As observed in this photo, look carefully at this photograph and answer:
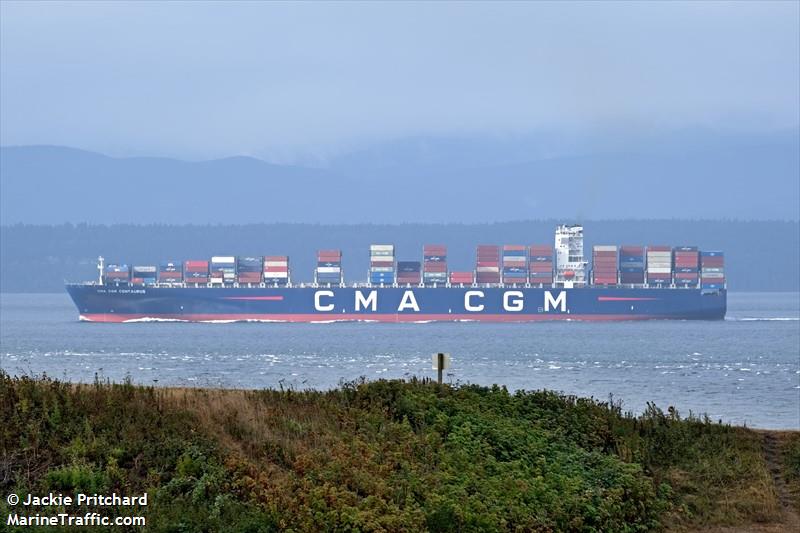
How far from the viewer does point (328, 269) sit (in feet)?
369

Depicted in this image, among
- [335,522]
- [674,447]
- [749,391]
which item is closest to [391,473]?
[335,522]

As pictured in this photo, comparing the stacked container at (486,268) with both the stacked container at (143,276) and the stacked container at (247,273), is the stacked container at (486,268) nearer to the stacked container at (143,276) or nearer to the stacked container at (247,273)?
the stacked container at (247,273)

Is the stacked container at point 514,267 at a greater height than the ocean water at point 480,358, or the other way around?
the stacked container at point 514,267

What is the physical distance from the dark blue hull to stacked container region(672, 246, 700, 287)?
239 centimetres

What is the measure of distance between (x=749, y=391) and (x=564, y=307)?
2622 inches

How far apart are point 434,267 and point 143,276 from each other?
24.8m

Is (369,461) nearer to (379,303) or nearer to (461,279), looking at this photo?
(379,303)

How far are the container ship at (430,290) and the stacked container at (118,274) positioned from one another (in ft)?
0.28

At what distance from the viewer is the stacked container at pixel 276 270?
361 feet

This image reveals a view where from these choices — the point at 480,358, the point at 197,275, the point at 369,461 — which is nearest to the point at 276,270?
the point at 197,275

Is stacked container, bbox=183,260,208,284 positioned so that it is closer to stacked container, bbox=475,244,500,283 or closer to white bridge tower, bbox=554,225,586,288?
stacked container, bbox=475,244,500,283

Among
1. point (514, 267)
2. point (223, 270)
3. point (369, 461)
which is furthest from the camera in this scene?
point (514, 267)

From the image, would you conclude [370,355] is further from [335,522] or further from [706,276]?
[706,276]

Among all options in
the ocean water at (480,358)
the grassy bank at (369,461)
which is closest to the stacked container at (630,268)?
the ocean water at (480,358)
